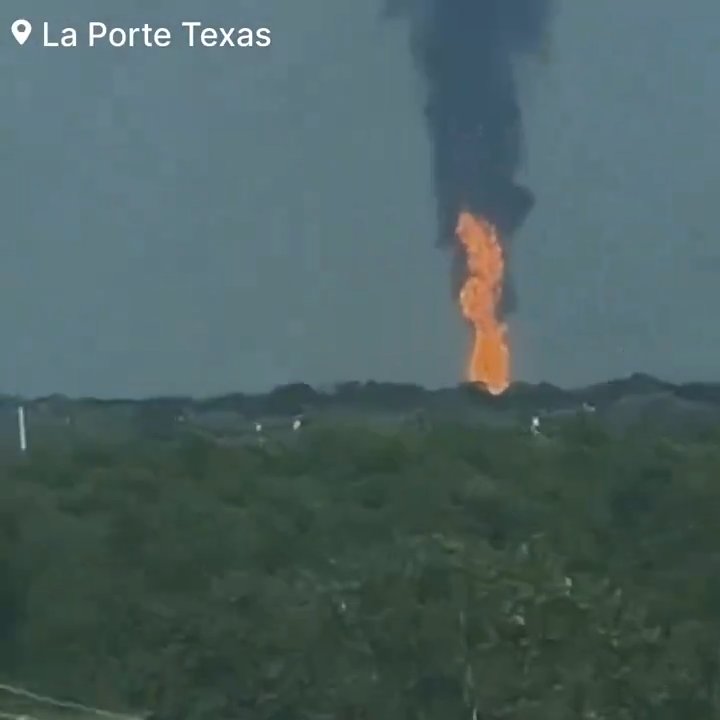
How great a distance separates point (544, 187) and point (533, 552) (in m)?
0.81

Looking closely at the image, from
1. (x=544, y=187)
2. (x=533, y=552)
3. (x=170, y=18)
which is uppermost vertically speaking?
(x=170, y=18)

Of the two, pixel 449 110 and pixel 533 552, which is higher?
pixel 449 110

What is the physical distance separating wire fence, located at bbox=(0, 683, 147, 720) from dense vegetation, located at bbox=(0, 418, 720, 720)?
28 mm

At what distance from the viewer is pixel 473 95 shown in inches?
180

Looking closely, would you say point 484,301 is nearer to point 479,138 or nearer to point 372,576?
point 479,138

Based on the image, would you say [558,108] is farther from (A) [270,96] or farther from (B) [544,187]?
(A) [270,96]

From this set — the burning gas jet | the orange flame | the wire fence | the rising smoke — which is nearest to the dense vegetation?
the wire fence

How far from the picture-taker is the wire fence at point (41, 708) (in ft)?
14.9

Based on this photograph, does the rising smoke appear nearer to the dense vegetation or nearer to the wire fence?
the dense vegetation

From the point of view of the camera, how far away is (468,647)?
4.50 meters

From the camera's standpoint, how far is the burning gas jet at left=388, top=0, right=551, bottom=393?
4.55 metres

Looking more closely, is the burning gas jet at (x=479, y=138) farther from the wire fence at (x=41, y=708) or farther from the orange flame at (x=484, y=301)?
the wire fence at (x=41, y=708)

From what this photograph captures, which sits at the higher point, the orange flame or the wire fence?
the orange flame

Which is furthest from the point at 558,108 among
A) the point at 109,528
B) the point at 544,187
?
the point at 109,528
